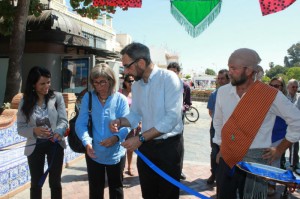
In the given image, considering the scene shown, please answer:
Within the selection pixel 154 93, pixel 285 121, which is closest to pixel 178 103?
pixel 154 93

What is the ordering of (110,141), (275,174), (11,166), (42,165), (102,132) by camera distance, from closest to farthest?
(275,174) < (110,141) < (102,132) < (42,165) < (11,166)

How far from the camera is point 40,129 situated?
10.3ft

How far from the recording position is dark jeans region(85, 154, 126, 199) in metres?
3.05

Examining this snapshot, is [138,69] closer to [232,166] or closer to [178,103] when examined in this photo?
[178,103]

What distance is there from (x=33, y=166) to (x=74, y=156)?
2940 millimetres

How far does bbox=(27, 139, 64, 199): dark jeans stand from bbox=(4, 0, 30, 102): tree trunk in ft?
16.2

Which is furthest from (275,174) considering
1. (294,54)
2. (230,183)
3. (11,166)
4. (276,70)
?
(294,54)

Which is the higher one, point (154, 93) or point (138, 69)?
point (138, 69)

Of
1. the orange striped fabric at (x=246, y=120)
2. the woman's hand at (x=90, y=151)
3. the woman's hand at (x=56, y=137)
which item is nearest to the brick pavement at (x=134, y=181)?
the woman's hand at (x=56, y=137)

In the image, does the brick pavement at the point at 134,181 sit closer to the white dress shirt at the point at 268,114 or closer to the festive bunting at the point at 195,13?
the white dress shirt at the point at 268,114

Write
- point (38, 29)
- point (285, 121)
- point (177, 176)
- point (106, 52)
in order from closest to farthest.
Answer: point (285, 121), point (177, 176), point (38, 29), point (106, 52)

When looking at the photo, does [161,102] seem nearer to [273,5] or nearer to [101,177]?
[101,177]

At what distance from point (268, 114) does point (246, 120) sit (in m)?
0.19

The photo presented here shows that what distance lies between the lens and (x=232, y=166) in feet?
8.43
